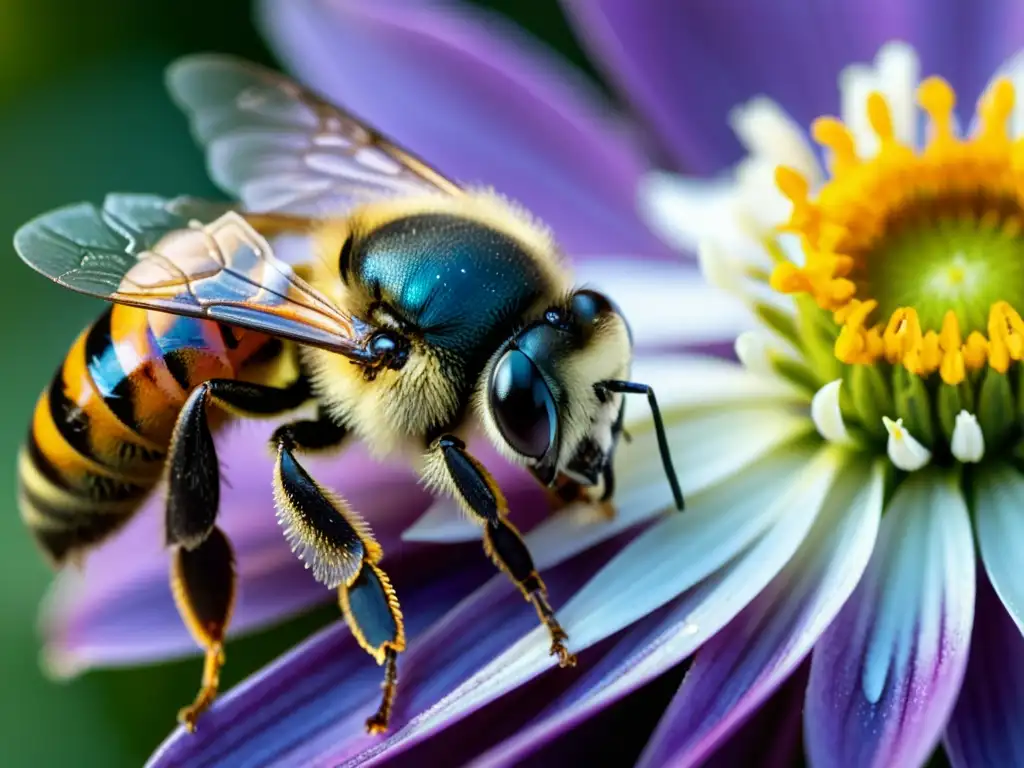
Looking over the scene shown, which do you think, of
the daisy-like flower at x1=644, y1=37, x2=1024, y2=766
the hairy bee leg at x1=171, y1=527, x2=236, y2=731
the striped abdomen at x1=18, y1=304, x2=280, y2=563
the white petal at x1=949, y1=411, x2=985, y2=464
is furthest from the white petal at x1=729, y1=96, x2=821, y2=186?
the hairy bee leg at x1=171, y1=527, x2=236, y2=731

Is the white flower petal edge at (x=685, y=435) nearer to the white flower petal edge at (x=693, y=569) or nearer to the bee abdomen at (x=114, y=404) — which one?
the white flower petal edge at (x=693, y=569)

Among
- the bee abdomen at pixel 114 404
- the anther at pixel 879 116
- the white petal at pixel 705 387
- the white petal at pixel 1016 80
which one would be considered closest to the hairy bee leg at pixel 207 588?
the bee abdomen at pixel 114 404

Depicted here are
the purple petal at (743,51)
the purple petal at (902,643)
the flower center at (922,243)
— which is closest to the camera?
the purple petal at (902,643)

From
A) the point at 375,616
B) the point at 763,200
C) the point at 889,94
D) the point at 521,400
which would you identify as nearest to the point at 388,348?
the point at 521,400

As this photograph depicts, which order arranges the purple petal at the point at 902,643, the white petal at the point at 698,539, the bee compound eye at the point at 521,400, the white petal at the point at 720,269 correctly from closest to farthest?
the purple petal at the point at 902,643 → the bee compound eye at the point at 521,400 → the white petal at the point at 698,539 → the white petal at the point at 720,269

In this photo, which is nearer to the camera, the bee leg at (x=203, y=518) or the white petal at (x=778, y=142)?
the bee leg at (x=203, y=518)
